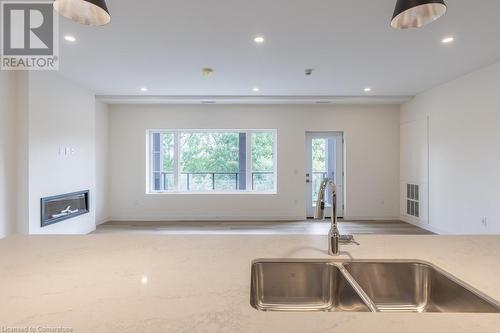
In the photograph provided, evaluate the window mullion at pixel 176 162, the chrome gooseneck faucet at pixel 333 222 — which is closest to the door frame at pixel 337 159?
the window mullion at pixel 176 162

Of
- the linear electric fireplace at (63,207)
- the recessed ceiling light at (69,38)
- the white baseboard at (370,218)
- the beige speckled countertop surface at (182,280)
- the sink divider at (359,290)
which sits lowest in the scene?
the white baseboard at (370,218)

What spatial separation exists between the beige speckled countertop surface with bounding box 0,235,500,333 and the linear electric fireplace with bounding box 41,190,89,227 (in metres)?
2.99

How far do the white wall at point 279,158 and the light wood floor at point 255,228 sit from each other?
0.32m

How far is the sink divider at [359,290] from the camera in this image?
82 centimetres

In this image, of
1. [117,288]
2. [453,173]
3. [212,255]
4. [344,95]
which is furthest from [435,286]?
[344,95]

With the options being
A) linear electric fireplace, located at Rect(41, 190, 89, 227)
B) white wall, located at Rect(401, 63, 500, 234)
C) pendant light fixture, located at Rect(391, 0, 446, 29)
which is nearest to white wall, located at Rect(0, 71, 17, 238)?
linear electric fireplace, located at Rect(41, 190, 89, 227)

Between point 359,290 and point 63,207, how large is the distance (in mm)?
4683

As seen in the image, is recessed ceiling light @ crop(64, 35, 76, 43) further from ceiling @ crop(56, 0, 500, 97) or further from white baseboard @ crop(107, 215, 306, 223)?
white baseboard @ crop(107, 215, 306, 223)

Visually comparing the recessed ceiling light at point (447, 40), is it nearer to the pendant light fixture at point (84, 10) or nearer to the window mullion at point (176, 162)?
the pendant light fixture at point (84, 10)

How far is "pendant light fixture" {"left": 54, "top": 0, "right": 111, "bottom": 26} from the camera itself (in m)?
1.21

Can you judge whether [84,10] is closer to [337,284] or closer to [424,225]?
[337,284]

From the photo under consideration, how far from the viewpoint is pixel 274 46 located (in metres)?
2.99

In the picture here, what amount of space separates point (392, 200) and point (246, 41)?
189 inches

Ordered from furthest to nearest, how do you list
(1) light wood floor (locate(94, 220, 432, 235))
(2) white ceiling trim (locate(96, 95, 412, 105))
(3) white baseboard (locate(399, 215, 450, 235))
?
1. (2) white ceiling trim (locate(96, 95, 412, 105))
2. (1) light wood floor (locate(94, 220, 432, 235))
3. (3) white baseboard (locate(399, 215, 450, 235))
